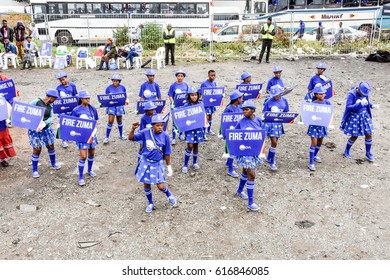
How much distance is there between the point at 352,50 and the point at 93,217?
1780 cm

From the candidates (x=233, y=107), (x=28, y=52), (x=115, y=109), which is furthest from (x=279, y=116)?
(x=28, y=52)

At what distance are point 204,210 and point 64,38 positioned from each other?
19722 millimetres

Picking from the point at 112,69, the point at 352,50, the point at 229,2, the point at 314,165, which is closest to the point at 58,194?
the point at 314,165

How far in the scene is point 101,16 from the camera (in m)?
23.4

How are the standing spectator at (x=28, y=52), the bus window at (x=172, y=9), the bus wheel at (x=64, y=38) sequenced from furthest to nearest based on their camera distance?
the bus window at (x=172, y=9) → the bus wheel at (x=64, y=38) → the standing spectator at (x=28, y=52)

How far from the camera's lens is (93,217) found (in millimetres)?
6477

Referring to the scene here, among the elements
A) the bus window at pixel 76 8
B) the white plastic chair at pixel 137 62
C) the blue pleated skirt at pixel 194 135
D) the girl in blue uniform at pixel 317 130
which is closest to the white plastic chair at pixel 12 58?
the white plastic chair at pixel 137 62

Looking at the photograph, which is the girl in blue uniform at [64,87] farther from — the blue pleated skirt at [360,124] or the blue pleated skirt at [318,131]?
the blue pleated skirt at [360,124]

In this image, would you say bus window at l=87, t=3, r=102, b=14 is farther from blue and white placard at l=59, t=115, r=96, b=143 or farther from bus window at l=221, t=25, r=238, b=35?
blue and white placard at l=59, t=115, r=96, b=143

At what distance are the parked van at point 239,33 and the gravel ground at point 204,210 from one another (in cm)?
1169

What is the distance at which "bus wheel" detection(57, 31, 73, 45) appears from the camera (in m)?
23.2

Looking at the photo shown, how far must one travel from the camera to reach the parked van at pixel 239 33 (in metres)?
20.6

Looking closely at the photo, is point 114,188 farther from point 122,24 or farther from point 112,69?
point 122,24

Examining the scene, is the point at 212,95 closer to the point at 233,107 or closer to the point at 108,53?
the point at 233,107
